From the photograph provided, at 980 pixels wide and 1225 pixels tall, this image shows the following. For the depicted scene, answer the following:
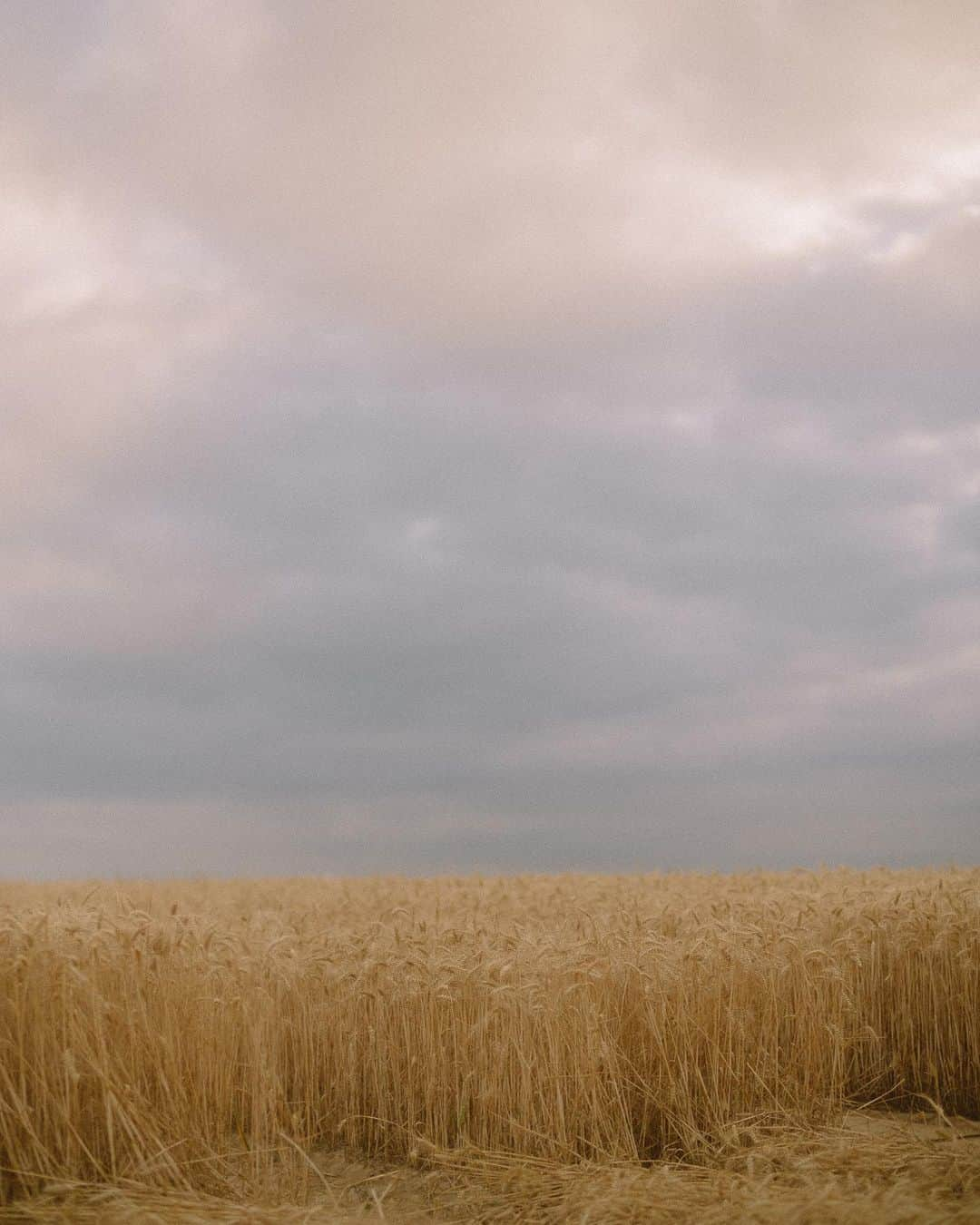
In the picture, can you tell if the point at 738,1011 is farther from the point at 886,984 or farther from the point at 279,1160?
the point at 279,1160

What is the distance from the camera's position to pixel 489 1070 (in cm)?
687

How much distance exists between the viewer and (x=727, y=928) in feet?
28.7

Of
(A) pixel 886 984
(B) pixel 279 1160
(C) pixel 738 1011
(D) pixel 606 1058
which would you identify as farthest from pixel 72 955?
(A) pixel 886 984

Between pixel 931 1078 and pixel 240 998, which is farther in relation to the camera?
pixel 931 1078

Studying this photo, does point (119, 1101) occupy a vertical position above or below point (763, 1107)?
above

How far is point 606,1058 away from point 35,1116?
3.51 m

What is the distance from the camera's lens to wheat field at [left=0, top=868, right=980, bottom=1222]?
568 cm

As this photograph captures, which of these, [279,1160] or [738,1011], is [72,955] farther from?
[738,1011]

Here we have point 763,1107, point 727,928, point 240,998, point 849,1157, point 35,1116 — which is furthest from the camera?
point 727,928

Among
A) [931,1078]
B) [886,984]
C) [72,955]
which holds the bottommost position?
[931,1078]

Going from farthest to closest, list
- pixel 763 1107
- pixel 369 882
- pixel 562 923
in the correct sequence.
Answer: pixel 369 882 < pixel 562 923 < pixel 763 1107

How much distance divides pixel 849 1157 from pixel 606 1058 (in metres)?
1.58

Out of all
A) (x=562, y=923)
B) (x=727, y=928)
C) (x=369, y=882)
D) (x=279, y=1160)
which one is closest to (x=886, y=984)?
(x=727, y=928)

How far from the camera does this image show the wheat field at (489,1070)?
5680mm
